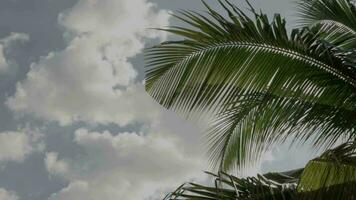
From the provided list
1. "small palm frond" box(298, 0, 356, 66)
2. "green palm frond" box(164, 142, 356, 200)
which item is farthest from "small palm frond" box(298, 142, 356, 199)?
"small palm frond" box(298, 0, 356, 66)

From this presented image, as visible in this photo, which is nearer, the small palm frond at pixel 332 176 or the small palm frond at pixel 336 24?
the small palm frond at pixel 332 176

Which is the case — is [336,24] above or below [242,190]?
above

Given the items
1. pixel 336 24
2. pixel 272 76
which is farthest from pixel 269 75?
pixel 336 24

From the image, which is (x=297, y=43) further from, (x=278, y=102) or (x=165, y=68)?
(x=165, y=68)

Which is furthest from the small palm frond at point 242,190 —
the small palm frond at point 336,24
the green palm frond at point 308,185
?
the small palm frond at point 336,24

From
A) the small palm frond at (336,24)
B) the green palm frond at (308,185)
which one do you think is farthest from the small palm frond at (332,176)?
the small palm frond at (336,24)

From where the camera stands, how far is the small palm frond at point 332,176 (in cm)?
391

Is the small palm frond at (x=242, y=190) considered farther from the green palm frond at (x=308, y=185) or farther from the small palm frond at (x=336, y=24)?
the small palm frond at (x=336, y=24)

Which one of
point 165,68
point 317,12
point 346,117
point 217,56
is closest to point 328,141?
point 346,117

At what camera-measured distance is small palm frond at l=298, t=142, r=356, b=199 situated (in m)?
3.91

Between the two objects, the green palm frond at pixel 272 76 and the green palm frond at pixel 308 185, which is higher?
the green palm frond at pixel 272 76

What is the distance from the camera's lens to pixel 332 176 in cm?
423

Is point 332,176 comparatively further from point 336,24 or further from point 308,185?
point 336,24

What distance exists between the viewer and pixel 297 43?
16.1 feet
